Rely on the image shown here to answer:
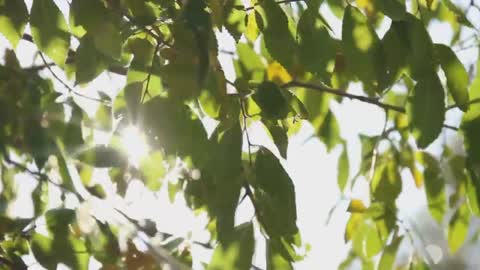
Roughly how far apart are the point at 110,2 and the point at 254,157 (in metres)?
0.22

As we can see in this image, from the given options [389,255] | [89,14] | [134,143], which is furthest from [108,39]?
[389,255]

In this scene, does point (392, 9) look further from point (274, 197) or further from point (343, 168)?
point (343, 168)

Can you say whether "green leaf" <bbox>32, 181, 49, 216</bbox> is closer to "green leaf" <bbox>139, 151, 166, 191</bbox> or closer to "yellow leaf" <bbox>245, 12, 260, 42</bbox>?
"green leaf" <bbox>139, 151, 166, 191</bbox>

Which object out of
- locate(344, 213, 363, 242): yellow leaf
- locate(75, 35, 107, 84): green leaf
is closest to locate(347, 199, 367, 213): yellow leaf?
locate(344, 213, 363, 242): yellow leaf

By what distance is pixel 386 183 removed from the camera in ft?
4.09

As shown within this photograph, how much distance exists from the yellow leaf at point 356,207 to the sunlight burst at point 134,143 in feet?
1.11

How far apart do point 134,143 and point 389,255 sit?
46cm

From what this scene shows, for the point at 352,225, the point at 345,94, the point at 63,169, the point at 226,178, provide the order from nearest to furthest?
1. the point at 226,178
2. the point at 63,169
3. the point at 345,94
4. the point at 352,225

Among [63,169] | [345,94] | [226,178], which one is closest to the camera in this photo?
[226,178]

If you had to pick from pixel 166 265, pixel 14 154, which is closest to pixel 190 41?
pixel 166 265

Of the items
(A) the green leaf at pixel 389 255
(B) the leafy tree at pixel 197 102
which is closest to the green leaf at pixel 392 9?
(B) the leafy tree at pixel 197 102

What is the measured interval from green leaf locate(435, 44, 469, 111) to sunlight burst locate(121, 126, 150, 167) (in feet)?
1.05

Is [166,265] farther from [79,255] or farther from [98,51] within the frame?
→ [98,51]

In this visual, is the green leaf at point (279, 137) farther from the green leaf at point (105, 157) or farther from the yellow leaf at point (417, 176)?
the yellow leaf at point (417, 176)
